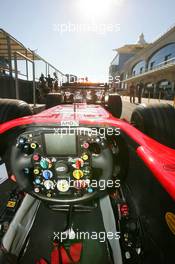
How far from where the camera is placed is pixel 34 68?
23.8 ft

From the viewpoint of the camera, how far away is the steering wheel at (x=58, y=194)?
1221mm

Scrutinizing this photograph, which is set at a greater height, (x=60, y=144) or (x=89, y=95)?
(x=89, y=95)

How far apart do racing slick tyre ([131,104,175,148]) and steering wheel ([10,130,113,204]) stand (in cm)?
98

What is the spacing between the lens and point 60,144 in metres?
1.18

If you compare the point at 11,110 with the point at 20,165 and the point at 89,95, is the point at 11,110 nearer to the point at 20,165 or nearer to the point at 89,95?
the point at 20,165

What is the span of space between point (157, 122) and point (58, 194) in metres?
1.29

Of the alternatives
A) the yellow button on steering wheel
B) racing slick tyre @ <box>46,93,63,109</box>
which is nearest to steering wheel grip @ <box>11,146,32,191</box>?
the yellow button on steering wheel

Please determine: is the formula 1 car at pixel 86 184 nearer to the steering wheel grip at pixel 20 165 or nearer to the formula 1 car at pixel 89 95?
Result: the steering wheel grip at pixel 20 165

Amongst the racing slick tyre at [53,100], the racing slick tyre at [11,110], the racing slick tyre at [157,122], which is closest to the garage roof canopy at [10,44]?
the racing slick tyre at [53,100]

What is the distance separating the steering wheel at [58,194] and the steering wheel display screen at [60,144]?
14cm

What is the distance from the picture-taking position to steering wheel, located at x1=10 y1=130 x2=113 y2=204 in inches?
48.1

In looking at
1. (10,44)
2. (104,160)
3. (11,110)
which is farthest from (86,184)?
(10,44)

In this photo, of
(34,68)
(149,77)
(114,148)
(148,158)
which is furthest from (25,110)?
(149,77)

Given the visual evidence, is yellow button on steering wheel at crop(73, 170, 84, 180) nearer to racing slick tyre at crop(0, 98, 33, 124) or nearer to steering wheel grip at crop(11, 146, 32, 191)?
steering wheel grip at crop(11, 146, 32, 191)
